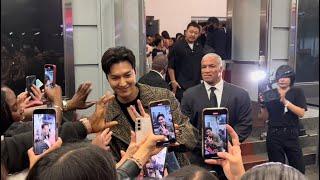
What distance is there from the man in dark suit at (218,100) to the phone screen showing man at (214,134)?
1201mm

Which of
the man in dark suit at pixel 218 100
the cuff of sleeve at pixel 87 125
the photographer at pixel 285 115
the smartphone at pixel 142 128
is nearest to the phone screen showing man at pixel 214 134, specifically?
the smartphone at pixel 142 128

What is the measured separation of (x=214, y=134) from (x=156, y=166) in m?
0.28

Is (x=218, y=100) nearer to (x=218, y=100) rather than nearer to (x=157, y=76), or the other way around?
(x=218, y=100)

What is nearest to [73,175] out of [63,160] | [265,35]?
[63,160]

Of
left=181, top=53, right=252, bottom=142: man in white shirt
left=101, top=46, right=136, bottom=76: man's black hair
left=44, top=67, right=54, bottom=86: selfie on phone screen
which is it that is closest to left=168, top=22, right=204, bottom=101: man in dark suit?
left=181, top=53, right=252, bottom=142: man in white shirt

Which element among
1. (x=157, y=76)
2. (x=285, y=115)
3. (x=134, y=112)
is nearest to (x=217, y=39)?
(x=157, y=76)

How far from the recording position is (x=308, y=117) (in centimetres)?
546

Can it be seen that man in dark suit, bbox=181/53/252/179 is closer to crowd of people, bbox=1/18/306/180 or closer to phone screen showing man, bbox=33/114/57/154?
crowd of people, bbox=1/18/306/180

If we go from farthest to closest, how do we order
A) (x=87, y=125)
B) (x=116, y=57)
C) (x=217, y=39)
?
(x=217, y=39) < (x=116, y=57) < (x=87, y=125)

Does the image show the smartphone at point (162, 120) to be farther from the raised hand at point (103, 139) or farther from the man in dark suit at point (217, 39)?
the man in dark suit at point (217, 39)

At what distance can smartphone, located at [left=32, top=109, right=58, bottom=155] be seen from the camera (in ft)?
5.32

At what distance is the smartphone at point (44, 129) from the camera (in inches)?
63.8

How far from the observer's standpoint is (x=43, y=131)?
5.49 feet

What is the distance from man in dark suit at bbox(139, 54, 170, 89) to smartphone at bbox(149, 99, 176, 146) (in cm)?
247
